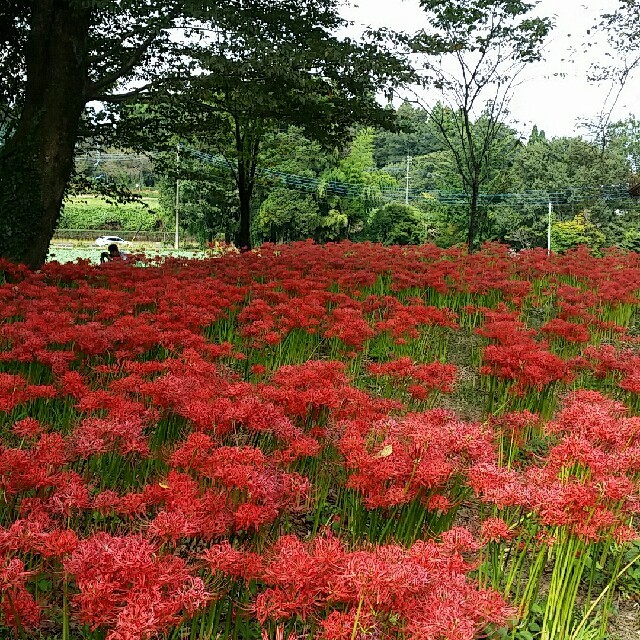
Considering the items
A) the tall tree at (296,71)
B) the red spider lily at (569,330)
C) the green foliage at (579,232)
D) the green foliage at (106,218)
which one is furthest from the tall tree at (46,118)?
the green foliage at (106,218)

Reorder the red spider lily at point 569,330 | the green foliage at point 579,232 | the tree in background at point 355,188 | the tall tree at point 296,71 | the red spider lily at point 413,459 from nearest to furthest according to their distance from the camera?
the red spider lily at point 413,459 → the red spider lily at point 569,330 → the tall tree at point 296,71 → the green foliage at point 579,232 → the tree in background at point 355,188

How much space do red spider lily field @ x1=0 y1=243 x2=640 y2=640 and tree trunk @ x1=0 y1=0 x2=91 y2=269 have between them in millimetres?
4242

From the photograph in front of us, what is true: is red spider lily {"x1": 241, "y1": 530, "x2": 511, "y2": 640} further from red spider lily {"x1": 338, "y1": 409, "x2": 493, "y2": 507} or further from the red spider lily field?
red spider lily {"x1": 338, "y1": 409, "x2": 493, "y2": 507}

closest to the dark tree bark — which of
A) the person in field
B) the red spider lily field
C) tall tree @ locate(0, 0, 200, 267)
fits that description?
the person in field

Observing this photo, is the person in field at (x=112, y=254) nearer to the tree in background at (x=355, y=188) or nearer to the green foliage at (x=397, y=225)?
the green foliage at (x=397, y=225)

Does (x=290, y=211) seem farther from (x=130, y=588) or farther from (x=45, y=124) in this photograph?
(x=130, y=588)

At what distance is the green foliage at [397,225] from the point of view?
40375 millimetres

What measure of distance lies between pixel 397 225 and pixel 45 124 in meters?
32.1

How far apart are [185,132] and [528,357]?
11803 millimetres

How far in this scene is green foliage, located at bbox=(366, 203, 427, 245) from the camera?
132 feet

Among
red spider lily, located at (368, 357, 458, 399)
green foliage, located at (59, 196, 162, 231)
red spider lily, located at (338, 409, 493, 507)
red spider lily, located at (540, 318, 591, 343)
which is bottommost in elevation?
red spider lily, located at (338, 409, 493, 507)

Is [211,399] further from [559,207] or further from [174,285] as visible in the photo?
[559,207]

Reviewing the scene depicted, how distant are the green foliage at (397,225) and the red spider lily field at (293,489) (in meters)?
34.7

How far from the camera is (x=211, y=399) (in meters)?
3.26
